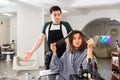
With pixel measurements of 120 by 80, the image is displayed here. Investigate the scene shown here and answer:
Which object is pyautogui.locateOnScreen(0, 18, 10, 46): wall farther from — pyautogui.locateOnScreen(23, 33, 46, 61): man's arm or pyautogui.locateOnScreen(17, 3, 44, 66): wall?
pyautogui.locateOnScreen(23, 33, 46, 61): man's arm

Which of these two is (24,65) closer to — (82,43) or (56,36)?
(56,36)

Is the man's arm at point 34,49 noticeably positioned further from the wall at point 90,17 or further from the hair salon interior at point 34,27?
the wall at point 90,17

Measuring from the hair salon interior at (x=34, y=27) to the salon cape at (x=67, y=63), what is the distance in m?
2.69

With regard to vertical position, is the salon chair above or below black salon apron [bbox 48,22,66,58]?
below

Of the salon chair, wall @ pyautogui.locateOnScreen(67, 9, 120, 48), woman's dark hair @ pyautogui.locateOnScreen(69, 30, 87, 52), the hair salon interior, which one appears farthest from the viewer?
wall @ pyautogui.locateOnScreen(67, 9, 120, 48)

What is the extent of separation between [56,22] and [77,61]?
51 cm

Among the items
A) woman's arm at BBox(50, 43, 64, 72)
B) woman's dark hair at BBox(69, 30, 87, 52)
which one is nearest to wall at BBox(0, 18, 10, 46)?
woman's arm at BBox(50, 43, 64, 72)

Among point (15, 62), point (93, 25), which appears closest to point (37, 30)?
point (15, 62)

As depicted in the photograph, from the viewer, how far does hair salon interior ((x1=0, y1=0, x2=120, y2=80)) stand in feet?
18.5

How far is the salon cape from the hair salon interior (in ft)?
8.83

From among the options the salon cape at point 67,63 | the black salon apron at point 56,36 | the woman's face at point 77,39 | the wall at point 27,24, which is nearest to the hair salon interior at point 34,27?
the wall at point 27,24

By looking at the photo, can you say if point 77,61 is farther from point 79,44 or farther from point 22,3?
point 22,3

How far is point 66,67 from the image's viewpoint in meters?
2.01

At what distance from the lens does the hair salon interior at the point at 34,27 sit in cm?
564
